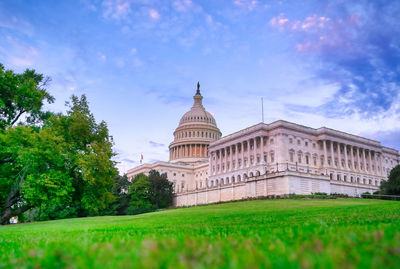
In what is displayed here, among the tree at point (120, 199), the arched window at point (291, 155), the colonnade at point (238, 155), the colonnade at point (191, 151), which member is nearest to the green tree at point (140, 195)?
the tree at point (120, 199)

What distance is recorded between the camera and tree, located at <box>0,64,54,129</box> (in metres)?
27.5

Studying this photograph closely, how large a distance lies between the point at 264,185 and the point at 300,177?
6855 millimetres

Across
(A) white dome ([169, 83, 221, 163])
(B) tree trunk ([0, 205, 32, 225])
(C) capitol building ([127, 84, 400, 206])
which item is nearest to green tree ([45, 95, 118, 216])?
(B) tree trunk ([0, 205, 32, 225])

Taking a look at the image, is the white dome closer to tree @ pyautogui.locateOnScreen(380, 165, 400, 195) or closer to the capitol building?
the capitol building

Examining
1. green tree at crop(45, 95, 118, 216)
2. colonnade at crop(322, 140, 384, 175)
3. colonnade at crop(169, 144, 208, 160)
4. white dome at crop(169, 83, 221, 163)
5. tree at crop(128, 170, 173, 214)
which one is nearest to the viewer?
green tree at crop(45, 95, 118, 216)

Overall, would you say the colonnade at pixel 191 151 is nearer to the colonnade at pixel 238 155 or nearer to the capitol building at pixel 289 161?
the capitol building at pixel 289 161

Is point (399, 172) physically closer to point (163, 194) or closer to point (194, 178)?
point (163, 194)

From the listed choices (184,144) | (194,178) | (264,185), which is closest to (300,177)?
(264,185)

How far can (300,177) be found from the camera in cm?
5791

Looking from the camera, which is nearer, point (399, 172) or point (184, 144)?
point (399, 172)

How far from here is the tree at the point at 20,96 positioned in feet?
90.3

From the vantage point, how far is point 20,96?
28500mm

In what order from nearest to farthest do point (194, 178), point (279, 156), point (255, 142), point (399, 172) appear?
point (399, 172), point (279, 156), point (255, 142), point (194, 178)

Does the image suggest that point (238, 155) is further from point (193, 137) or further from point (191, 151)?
point (193, 137)
